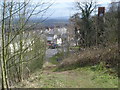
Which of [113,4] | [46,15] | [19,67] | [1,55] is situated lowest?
[19,67]

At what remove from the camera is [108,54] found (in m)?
11.0

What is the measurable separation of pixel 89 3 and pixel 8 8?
20.7 metres

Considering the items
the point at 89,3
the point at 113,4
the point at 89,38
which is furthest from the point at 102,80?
the point at 89,3

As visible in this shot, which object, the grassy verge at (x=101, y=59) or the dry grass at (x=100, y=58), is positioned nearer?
the grassy verge at (x=101, y=59)

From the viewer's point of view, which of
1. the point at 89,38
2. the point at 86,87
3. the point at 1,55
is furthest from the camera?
the point at 89,38

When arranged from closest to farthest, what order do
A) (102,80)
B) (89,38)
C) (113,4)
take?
(102,80), (113,4), (89,38)

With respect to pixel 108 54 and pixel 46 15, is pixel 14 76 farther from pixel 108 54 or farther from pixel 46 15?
pixel 108 54

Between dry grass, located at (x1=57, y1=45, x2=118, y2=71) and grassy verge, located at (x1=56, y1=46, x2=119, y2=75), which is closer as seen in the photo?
grassy verge, located at (x1=56, y1=46, x2=119, y2=75)

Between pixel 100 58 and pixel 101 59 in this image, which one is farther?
pixel 100 58

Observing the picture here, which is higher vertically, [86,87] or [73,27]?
[73,27]

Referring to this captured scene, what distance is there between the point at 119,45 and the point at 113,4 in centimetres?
901

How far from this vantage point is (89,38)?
22719 millimetres

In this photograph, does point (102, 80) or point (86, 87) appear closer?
point (86, 87)

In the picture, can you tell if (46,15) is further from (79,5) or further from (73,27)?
(73,27)
